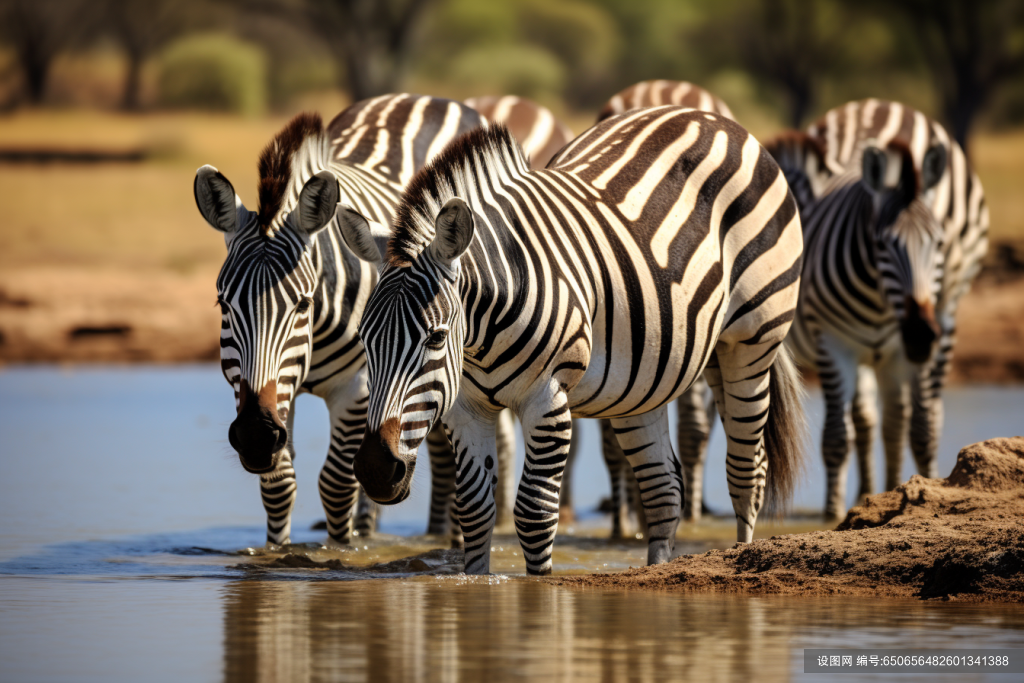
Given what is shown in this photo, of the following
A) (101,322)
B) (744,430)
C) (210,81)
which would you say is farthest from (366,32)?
(744,430)

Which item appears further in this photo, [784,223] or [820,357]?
[820,357]

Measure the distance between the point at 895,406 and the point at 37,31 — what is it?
103 ft

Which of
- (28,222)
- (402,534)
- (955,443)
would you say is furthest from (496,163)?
(28,222)

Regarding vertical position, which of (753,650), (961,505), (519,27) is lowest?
(753,650)

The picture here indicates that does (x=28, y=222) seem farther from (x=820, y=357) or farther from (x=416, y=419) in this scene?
(x=416, y=419)

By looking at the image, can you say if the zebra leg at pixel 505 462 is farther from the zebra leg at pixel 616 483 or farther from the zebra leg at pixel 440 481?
the zebra leg at pixel 616 483

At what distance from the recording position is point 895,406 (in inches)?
387

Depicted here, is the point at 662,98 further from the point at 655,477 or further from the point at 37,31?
the point at 37,31

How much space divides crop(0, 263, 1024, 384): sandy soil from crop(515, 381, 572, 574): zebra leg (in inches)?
525

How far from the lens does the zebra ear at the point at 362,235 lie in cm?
518

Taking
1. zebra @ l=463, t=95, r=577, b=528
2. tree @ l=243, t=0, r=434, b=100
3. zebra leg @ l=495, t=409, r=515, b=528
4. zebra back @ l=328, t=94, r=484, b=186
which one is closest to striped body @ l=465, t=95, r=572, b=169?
zebra @ l=463, t=95, r=577, b=528

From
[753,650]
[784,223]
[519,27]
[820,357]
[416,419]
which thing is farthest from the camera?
[519,27]

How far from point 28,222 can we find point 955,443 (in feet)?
58.7

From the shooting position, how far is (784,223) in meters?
6.42
